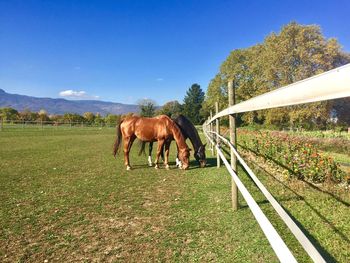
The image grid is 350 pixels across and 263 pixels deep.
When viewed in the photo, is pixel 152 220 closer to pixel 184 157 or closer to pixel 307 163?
pixel 307 163

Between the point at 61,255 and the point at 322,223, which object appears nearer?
the point at 61,255

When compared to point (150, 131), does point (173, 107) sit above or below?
above

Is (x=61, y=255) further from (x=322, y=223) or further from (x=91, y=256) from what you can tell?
(x=322, y=223)

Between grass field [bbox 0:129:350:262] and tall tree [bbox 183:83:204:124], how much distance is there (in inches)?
2270

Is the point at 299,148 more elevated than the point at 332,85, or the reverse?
the point at 332,85

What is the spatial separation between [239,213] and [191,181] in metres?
2.46

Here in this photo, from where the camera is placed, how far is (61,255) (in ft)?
9.17

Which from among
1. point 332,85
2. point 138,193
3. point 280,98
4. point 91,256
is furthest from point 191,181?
point 332,85

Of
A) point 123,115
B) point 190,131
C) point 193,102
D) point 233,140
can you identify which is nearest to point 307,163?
point 233,140

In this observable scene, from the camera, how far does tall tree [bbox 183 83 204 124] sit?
65.0m

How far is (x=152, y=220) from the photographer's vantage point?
150 inches

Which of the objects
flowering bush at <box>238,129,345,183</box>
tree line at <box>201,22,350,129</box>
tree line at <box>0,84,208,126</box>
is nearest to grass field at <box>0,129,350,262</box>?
flowering bush at <box>238,129,345,183</box>

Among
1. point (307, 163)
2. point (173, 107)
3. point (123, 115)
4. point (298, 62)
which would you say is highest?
point (298, 62)

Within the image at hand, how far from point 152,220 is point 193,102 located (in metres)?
67.0
